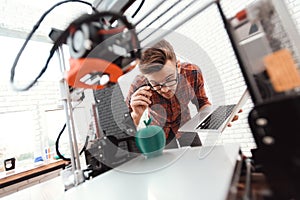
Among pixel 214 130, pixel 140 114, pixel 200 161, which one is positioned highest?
pixel 140 114

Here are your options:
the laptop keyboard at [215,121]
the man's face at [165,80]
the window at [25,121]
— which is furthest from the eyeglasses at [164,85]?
the window at [25,121]

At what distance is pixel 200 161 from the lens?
58 cm

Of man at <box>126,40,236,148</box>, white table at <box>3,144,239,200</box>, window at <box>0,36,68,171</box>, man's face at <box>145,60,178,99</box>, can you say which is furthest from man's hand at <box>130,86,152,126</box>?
window at <box>0,36,68,171</box>

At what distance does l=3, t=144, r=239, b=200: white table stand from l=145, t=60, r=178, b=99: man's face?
540 millimetres

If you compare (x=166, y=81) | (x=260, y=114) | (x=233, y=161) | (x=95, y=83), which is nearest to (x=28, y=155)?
(x=166, y=81)

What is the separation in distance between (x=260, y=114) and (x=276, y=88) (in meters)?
0.04

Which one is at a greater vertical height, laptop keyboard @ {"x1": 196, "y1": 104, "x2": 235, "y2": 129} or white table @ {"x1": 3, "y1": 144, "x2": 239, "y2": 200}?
laptop keyboard @ {"x1": 196, "y1": 104, "x2": 235, "y2": 129}

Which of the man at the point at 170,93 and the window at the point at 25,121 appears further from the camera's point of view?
the window at the point at 25,121

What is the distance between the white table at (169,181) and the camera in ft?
1.30

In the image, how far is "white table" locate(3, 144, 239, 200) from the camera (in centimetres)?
40

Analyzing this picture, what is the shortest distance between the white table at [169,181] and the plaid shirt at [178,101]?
56cm

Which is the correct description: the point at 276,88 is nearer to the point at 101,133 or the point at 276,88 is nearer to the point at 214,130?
the point at 214,130

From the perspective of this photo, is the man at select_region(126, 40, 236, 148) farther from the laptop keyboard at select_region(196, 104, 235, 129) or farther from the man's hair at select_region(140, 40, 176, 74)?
the laptop keyboard at select_region(196, 104, 235, 129)

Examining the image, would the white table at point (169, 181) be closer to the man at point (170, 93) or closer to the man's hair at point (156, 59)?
the man at point (170, 93)
